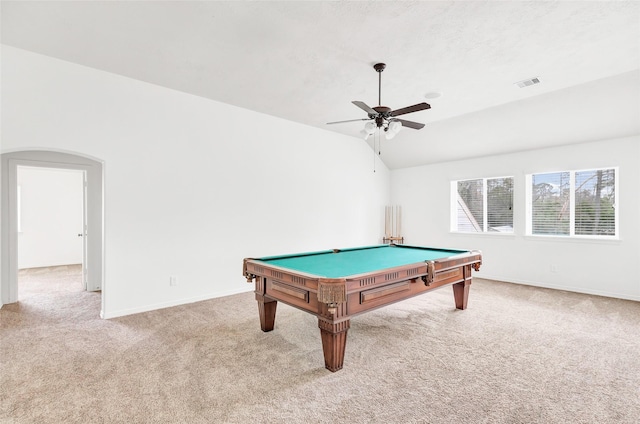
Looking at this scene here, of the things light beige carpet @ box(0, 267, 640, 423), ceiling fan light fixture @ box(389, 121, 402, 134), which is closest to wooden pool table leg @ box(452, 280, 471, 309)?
light beige carpet @ box(0, 267, 640, 423)

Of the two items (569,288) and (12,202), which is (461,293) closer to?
(569,288)

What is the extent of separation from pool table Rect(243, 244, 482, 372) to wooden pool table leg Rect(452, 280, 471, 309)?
0.16 m

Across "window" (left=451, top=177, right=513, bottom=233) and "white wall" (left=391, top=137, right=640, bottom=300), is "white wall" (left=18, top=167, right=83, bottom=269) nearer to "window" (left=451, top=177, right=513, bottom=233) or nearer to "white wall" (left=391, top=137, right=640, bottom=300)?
"white wall" (left=391, top=137, right=640, bottom=300)

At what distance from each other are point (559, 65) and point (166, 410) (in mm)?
4497

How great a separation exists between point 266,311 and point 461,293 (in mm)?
2365

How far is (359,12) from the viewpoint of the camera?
237 cm

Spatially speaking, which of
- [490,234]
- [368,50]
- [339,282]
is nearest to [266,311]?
[339,282]

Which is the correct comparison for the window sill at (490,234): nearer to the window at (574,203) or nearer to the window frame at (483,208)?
the window frame at (483,208)

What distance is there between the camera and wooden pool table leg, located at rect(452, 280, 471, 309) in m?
3.73

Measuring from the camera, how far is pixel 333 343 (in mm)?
2277

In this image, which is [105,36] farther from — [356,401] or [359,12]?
[356,401]

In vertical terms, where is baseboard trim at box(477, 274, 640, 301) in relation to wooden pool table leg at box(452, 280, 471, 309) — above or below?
below

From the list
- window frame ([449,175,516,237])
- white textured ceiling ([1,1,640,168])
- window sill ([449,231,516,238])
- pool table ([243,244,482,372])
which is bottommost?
pool table ([243,244,482,372])

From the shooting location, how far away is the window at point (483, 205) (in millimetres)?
5559
